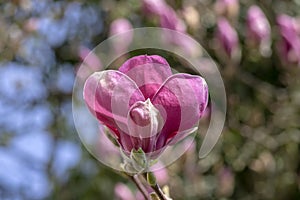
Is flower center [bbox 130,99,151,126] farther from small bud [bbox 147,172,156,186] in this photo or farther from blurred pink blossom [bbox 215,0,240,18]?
blurred pink blossom [bbox 215,0,240,18]

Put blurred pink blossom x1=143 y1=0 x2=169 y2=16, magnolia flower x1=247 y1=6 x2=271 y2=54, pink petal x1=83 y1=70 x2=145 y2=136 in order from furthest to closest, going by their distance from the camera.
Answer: magnolia flower x1=247 y1=6 x2=271 y2=54 < blurred pink blossom x1=143 y1=0 x2=169 y2=16 < pink petal x1=83 y1=70 x2=145 y2=136

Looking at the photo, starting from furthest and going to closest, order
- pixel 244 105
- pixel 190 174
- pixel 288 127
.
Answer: pixel 244 105
pixel 288 127
pixel 190 174

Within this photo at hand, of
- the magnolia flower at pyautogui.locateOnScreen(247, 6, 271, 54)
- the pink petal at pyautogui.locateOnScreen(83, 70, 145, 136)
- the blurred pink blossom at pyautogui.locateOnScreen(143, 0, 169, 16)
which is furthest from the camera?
the magnolia flower at pyautogui.locateOnScreen(247, 6, 271, 54)

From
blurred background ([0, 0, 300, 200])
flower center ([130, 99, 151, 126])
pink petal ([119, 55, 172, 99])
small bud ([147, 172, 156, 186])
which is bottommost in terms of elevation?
blurred background ([0, 0, 300, 200])

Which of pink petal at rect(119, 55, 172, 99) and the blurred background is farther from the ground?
pink petal at rect(119, 55, 172, 99)

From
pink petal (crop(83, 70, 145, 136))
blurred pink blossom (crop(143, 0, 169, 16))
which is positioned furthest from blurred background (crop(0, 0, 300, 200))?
pink petal (crop(83, 70, 145, 136))

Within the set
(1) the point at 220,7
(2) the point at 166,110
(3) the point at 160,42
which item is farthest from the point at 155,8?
(2) the point at 166,110

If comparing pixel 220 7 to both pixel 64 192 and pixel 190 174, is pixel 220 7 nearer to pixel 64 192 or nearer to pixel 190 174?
pixel 190 174
